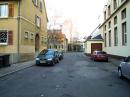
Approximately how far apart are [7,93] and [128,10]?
744 inches

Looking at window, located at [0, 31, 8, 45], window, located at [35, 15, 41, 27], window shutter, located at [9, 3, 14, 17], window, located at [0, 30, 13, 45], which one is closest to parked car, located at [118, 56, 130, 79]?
window, located at [0, 30, 13, 45]

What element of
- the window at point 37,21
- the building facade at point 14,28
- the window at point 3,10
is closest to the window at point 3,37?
the building facade at point 14,28

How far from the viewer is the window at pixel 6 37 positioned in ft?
82.5

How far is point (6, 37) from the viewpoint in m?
25.5

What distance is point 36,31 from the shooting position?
110ft

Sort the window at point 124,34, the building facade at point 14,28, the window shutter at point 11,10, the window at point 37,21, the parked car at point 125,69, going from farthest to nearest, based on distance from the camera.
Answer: the window at point 37,21
the window at point 124,34
the window shutter at point 11,10
the building facade at point 14,28
the parked car at point 125,69

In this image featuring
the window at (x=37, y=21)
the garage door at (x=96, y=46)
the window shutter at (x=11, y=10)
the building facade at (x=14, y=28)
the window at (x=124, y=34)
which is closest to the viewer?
the building facade at (x=14, y=28)

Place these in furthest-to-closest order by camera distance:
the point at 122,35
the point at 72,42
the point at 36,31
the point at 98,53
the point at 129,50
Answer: the point at 72,42
the point at 36,31
the point at 98,53
the point at 122,35
the point at 129,50

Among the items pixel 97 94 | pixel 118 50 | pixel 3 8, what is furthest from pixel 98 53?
pixel 97 94

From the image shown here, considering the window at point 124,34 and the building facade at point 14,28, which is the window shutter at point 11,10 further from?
the window at point 124,34

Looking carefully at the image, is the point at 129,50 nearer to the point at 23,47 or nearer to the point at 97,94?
the point at 23,47

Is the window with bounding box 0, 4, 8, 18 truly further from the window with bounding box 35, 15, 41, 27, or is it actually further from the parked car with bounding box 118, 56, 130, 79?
the parked car with bounding box 118, 56, 130, 79

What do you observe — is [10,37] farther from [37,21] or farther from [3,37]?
[37,21]

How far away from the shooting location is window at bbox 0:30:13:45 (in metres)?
25.1
